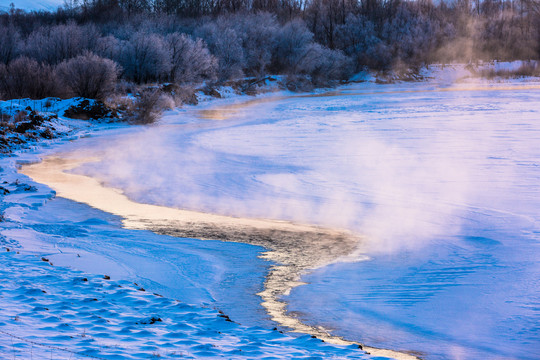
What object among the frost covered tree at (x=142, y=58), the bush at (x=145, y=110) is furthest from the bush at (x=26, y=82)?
the frost covered tree at (x=142, y=58)

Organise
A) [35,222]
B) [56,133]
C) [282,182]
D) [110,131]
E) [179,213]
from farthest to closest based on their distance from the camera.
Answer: [110,131] < [56,133] < [282,182] < [179,213] < [35,222]

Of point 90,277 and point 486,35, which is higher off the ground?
point 486,35

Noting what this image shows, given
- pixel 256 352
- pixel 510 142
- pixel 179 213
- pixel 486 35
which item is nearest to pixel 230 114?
pixel 510 142

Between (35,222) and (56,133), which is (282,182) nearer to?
(35,222)

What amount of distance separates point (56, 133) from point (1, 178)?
903 centimetres

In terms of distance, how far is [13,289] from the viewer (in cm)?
628

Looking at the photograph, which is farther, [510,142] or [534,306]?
[510,142]

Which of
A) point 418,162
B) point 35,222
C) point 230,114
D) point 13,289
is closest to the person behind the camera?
point 13,289

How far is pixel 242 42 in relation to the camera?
53.6 meters

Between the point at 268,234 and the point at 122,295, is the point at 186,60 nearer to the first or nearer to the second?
the point at 268,234

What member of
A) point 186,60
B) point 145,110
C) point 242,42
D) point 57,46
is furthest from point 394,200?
point 242,42

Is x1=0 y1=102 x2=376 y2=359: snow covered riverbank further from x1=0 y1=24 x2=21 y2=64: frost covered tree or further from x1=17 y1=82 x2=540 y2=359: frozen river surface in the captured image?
x1=0 y1=24 x2=21 y2=64: frost covered tree

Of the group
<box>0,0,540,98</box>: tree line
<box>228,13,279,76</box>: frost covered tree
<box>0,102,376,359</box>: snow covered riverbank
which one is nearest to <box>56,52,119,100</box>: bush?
<box>0,0,540,98</box>: tree line

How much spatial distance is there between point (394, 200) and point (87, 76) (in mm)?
21646
